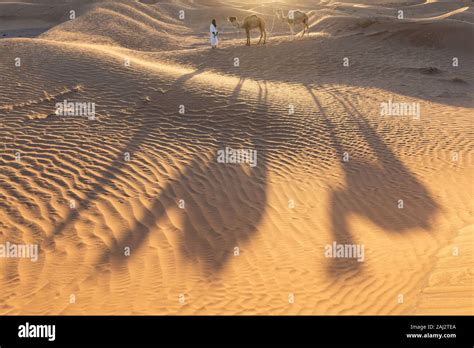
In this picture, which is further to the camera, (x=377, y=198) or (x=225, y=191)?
(x=377, y=198)

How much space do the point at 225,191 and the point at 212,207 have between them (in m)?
0.65

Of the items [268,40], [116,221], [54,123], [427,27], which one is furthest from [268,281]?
[427,27]

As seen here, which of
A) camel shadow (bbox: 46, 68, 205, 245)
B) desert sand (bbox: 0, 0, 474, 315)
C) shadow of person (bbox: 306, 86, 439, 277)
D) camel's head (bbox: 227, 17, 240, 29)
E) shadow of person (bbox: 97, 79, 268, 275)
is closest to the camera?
desert sand (bbox: 0, 0, 474, 315)

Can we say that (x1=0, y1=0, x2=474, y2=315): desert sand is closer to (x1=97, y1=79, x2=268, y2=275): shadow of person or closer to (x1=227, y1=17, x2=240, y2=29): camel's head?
(x1=97, y1=79, x2=268, y2=275): shadow of person

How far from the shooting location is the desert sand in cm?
536

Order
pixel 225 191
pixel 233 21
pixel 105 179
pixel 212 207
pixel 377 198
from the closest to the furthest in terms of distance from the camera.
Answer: pixel 212 207 → pixel 105 179 → pixel 225 191 → pixel 377 198 → pixel 233 21

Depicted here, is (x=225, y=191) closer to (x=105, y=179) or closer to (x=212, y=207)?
(x=212, y=207)

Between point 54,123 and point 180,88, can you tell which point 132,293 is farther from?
point 180,88

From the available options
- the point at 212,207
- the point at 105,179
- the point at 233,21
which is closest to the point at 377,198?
the point at 212,207

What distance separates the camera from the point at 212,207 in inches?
294

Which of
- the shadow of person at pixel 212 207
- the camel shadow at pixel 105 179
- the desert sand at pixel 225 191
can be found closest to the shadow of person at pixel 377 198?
the desert sand at pixel 225 191

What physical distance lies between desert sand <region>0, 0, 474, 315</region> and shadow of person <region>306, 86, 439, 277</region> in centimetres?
4

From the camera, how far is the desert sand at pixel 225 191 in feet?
17.6

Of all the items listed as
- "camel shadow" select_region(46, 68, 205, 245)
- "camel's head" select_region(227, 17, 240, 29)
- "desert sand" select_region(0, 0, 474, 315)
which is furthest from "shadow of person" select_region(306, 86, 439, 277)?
"camel's head" select_region(227, 17, 240, 29)
